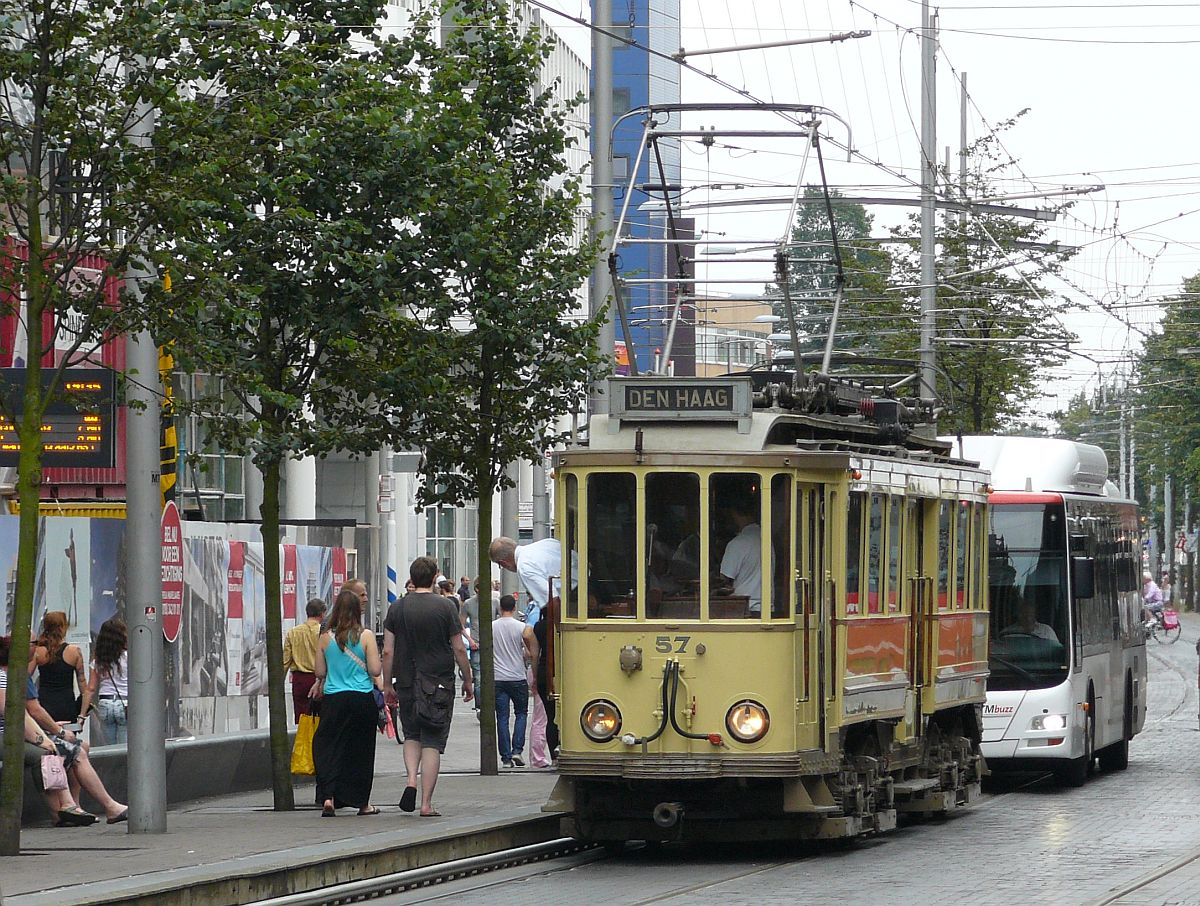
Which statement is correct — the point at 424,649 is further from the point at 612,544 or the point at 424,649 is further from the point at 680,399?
the point at 680,399

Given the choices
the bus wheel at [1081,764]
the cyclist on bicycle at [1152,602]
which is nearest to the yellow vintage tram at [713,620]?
the bus wheel at [1081,764]

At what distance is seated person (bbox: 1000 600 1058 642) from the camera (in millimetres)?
20672

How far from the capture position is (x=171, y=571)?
15312mm

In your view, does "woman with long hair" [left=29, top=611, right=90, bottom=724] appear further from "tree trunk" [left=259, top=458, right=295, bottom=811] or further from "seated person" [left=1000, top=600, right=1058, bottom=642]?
"seated person" [left=1000, top=600, right=1058, bottom=642]

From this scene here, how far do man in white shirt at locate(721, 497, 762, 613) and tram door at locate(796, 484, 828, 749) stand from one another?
26 cm

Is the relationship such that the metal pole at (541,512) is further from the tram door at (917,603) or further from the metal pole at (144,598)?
the metal pole at (144,598)

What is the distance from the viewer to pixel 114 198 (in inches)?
536

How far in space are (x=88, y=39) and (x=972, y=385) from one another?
29933mm

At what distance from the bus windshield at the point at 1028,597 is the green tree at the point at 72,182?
9.61 metres

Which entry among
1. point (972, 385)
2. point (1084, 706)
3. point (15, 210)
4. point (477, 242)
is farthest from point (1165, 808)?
point (972, 385)

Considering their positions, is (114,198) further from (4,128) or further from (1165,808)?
(1165,808)

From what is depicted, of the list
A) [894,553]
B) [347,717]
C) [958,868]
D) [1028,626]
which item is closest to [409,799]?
[347,717]

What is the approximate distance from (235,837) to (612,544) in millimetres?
3079

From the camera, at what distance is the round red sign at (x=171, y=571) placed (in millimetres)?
15203
